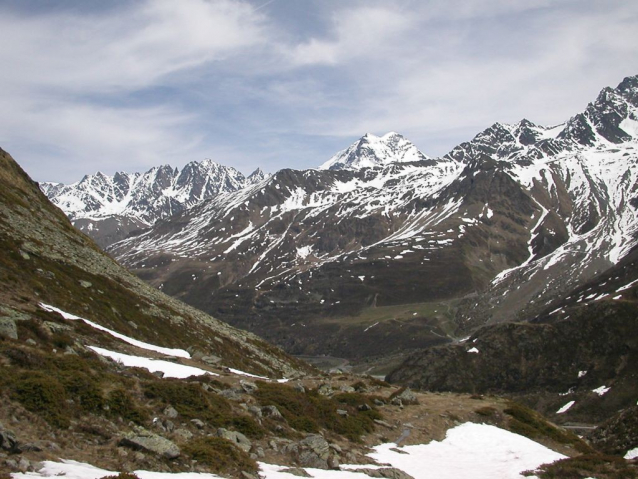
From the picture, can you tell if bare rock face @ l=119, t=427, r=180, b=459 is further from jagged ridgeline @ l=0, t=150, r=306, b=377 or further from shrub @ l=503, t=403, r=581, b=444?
shrub @ l=503, t=403, r=581, b=444

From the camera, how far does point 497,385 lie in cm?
18938

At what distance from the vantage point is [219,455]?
20516 millimetres

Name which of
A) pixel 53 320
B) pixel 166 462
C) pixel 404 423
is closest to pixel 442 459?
pixel 404 423

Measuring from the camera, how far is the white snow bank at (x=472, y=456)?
2836 centimetres

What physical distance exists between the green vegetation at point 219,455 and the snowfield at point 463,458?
87cm

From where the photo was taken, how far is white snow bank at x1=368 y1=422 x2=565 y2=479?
28.4 m

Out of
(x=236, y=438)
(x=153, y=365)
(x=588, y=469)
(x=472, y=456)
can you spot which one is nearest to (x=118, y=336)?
(x=153, y=365)

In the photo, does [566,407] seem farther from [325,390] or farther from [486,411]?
[325,390]

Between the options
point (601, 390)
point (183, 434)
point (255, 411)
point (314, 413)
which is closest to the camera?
point (183, 434)

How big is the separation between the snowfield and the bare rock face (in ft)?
12.4

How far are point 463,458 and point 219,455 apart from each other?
1740cm

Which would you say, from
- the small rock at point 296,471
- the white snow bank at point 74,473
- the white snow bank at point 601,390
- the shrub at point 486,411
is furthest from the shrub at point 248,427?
the white snow bank at point 601,390

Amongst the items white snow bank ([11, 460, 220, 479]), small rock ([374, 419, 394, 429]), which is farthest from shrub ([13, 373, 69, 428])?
small rock ([374, 419, 394, 429])

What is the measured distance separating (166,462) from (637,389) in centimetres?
15952
